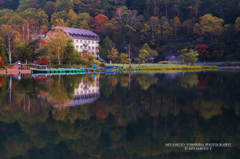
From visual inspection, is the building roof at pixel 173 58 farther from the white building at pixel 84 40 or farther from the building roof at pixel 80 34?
the building roof at pixel 80 34

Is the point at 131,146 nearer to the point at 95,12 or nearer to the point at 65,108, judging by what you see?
the point at 65,108

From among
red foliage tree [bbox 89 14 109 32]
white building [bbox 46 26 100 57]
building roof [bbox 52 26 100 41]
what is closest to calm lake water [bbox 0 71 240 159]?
building roof [bbox 52 26 100 41]

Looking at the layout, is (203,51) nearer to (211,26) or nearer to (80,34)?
(211,26)

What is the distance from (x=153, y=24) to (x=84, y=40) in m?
23.4

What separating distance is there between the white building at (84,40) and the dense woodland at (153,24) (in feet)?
12.1

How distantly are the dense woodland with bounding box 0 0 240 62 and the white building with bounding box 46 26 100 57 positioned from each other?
3684 mm

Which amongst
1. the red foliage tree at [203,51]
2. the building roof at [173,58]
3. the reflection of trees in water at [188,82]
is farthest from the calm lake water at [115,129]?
the building roof at [173,58]

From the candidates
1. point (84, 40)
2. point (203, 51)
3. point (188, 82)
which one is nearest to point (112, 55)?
Result: point (84, 40)

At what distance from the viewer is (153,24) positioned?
7788 cm

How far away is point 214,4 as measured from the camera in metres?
78.9

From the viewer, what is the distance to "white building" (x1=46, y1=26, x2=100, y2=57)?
70.8 m

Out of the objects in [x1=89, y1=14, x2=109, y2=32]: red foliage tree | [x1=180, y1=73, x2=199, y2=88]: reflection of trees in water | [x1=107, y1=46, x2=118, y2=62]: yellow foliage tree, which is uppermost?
[x1=89, y1=14, x2=109, y2=32]: red foliage tree

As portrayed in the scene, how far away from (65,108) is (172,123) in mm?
4561

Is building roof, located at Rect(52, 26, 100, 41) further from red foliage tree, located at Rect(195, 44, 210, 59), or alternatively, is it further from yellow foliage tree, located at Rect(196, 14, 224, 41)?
yellow foliage tree, located at Rect(196, 14, 224, 41)
